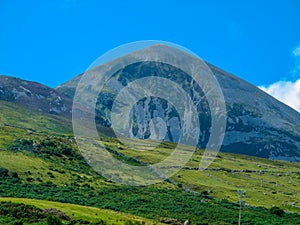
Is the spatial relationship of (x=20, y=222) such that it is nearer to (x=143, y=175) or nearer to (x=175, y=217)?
(x=175, y=217)

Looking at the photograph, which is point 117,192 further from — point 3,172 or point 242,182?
point 242,182

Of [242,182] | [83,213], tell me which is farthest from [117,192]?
[242,182]

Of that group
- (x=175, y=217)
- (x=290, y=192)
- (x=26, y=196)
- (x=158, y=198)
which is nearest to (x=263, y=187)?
(x=290, y=192)

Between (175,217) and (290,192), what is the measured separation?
83.4m

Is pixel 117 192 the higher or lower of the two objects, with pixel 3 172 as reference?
lower

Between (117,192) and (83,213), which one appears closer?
(83,213)

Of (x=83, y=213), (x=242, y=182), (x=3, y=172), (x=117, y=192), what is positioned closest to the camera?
(x=83, y=213)

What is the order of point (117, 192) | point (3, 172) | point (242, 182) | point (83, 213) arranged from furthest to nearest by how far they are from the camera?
1. point (242, 182)
2. point (117, 192)
3. point (3, 172)
4. point (83, 213)

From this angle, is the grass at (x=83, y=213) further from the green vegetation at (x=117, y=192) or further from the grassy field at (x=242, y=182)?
the grassy field at (x=242, y=182)

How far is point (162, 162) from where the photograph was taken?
167000 millimetres

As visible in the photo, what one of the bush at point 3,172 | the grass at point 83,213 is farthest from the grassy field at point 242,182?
the grass at point 83,213

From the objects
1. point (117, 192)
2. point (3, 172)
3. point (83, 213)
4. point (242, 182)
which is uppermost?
point (242, 182)

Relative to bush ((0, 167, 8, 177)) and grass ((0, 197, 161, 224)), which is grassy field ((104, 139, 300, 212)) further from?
grass ((0, 197, 161, 224))

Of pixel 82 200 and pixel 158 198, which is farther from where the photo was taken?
pixel 158 198
